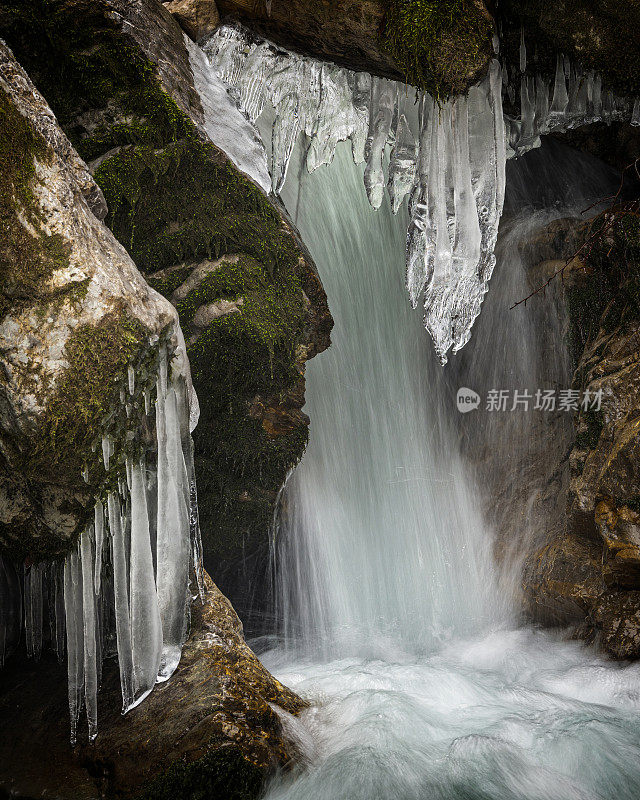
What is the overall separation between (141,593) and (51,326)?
130 cm

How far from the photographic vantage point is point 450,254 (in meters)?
4.73

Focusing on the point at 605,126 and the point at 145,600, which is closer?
the point at 145,600

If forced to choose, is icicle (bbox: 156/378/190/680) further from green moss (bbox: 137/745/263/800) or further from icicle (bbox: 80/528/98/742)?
green moss (bbox: 137/745/263/800)

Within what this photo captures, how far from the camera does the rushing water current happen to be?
3908mm

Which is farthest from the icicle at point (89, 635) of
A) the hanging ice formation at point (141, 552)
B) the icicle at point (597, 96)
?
the icicle at point (597, 96)

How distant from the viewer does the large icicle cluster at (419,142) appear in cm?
465

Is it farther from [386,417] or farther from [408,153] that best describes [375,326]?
[408,153]

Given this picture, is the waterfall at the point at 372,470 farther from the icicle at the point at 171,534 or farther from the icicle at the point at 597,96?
the icicle at the point at 171,534

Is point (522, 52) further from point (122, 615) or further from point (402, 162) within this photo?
point (122, 615)

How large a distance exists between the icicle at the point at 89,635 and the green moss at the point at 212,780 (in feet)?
1.54

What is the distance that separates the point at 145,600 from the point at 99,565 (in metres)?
0.28

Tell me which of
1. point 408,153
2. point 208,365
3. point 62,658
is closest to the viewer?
point 62,658

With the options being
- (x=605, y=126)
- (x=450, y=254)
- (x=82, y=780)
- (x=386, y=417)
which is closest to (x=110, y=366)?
(x=82, y=780)

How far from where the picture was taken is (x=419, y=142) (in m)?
4.77
